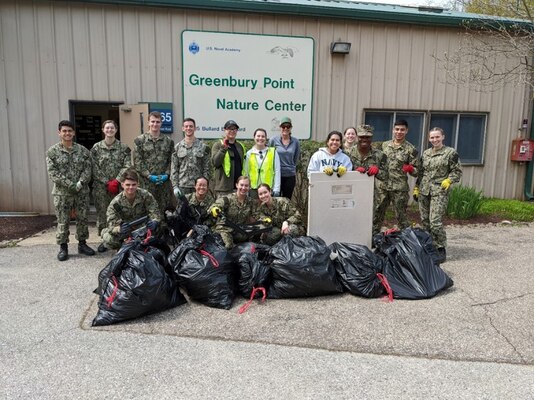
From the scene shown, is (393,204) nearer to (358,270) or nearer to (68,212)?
(358,270)

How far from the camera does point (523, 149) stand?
29.8ft

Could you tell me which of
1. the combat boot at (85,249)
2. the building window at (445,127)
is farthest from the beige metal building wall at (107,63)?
the combat boot at (85,249)

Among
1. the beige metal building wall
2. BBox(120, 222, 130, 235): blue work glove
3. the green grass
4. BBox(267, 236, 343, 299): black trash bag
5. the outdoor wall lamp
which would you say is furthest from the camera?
the green grass

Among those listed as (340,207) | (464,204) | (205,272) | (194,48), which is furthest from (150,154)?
(464,204)

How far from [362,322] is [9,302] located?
3.16 m

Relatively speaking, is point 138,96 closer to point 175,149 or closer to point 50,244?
point 175,149

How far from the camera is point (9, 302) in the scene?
12.9ft

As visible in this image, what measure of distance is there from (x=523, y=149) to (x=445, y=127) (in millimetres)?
1703

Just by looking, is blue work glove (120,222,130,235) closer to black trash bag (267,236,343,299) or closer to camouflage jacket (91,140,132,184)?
camouflage jacket (91,140,132,184)

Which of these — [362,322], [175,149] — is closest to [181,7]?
[175,149]

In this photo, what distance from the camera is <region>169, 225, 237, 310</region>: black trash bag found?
152 inches

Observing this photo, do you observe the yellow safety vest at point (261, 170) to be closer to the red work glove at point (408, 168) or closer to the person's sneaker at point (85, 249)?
the red work glove at point (408, 168)

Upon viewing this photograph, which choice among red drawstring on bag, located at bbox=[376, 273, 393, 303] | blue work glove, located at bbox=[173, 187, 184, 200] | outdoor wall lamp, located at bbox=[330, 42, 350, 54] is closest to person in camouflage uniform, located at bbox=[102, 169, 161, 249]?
blue work glove, located at bbox=[173, 187, 184, 200]

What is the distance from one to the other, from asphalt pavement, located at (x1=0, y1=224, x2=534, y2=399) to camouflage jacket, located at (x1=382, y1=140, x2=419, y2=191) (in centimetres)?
153
